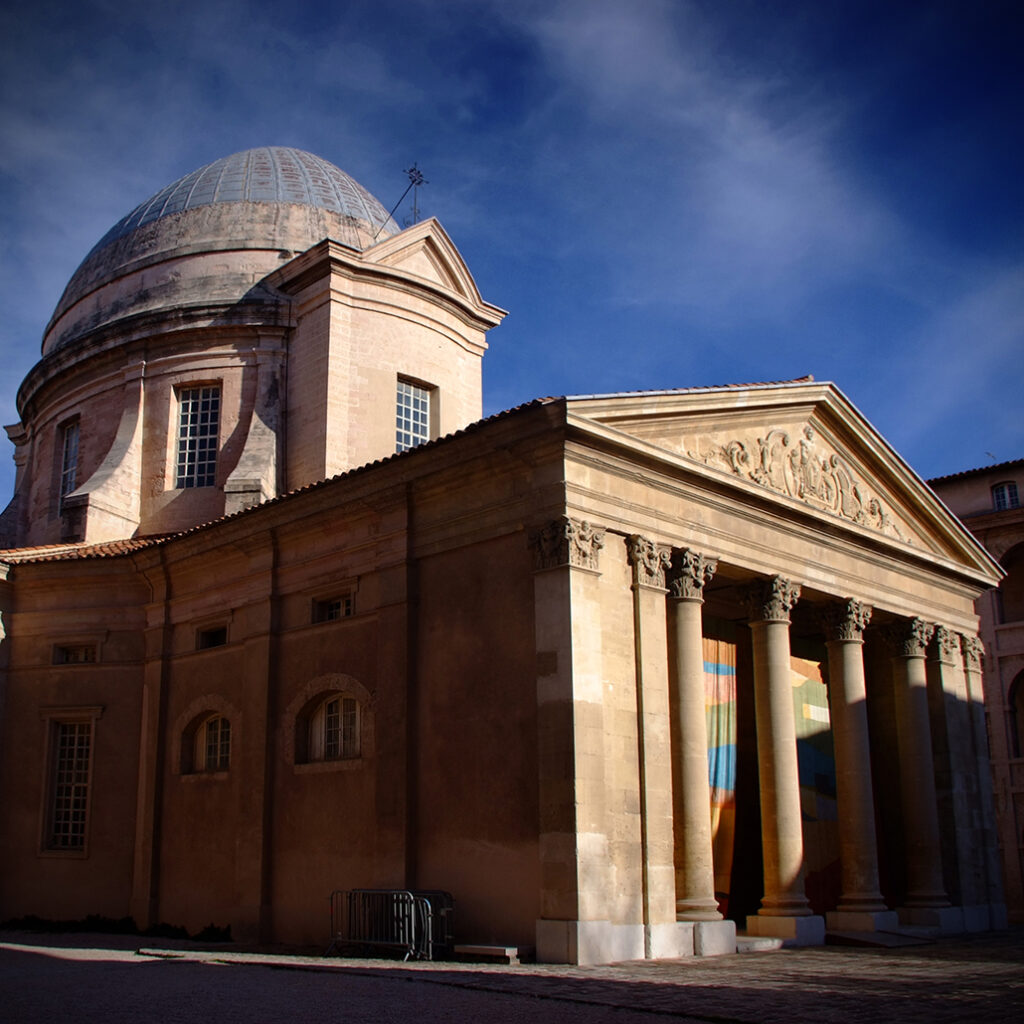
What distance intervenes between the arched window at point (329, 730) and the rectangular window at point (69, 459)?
11.9m

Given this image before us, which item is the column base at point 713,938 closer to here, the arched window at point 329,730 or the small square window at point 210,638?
the arched window at point 329,730

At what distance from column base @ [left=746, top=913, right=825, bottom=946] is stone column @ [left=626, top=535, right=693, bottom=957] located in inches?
119

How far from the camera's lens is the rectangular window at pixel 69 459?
2912 cm

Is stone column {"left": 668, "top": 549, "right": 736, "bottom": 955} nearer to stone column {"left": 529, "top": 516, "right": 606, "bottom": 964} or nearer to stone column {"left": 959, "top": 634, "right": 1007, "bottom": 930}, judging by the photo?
stone column {"left": 529, "top": 516, "right": 606, "bottom": 964}

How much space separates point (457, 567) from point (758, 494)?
5339 mm

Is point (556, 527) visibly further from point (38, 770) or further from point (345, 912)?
point (38, 770)

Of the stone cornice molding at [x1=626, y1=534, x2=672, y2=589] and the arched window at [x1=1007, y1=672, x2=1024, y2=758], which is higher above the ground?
the stone cornice molding at [x1=626, y1=534, x2=672, y2=589]

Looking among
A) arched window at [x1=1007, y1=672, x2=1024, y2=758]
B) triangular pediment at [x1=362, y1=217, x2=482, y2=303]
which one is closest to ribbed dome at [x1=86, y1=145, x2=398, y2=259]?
triangular pediment at [x1=362, y1=217, x2=482, y2=303]

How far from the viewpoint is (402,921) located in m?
16.3

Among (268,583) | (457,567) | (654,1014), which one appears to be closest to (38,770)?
(268,583)

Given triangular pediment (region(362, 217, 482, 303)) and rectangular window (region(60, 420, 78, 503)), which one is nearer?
triangular pediment (region(362, 217, 482, 303))

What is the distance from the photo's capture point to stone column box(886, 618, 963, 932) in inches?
894

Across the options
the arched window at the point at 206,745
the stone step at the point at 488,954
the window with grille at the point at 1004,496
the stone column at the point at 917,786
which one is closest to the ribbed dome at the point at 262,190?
the arched window at the point at 206,745

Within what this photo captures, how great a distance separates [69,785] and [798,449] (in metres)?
15.8
